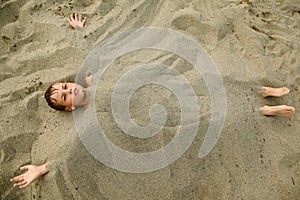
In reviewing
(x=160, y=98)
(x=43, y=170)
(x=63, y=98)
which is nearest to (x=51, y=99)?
(x=63, y=98)

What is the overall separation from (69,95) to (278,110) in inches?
63.4

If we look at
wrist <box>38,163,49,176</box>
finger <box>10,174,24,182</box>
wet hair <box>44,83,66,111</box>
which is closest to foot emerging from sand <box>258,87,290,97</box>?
wet hair <box>44,83,66,111</box>

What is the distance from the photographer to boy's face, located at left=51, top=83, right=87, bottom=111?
2.71 m

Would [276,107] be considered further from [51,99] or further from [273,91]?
[51,99]

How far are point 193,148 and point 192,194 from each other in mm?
328

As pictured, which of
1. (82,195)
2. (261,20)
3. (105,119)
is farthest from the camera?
(261,20)

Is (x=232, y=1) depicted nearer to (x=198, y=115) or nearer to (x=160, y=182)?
(x=198, y=115)

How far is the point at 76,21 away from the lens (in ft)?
10.5

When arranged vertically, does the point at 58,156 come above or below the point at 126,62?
below

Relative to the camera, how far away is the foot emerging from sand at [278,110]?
106 inches

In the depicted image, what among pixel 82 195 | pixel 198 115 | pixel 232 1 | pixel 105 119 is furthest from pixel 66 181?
pixel 232 1

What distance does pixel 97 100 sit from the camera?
2.73 meters

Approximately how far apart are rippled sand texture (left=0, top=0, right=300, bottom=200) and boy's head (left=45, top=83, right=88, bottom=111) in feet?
0.34

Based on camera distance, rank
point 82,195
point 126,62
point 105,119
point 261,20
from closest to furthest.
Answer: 1. point 82,195
2. point 105,119
3. point 126,62
4. point 261,20
